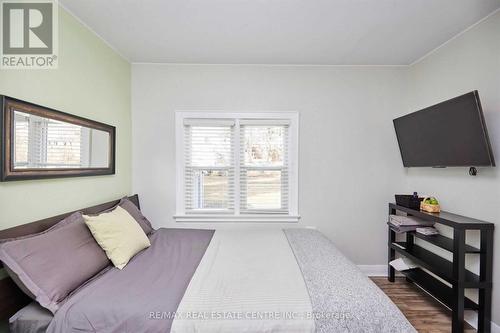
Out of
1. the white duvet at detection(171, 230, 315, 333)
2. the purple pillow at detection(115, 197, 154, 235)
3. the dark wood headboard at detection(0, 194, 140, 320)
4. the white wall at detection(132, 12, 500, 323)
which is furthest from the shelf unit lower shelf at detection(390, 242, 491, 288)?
the dark wood headboard at detection(0, 194, 140, 320)

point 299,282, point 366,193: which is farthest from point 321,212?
point 299,282

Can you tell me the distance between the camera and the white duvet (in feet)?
3.88

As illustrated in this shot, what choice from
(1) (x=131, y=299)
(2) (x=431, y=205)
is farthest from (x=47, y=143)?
(2) (x=431, y=205)

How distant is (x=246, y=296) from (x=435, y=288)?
208 cm

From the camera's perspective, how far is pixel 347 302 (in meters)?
1.28

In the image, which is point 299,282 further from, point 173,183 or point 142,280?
point 173,183

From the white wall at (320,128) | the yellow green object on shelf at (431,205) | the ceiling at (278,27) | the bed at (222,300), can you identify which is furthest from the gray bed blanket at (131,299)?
the yellow green object on shelf at (431,205)

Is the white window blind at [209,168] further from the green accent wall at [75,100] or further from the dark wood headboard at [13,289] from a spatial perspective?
the dark wood headboard at [13,289]

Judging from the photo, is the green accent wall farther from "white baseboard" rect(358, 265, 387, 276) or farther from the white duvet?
"white baseboard" rect(358, 265, 387, 276)

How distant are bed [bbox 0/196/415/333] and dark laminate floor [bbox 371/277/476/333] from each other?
1112mm

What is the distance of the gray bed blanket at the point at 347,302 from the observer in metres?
1.20

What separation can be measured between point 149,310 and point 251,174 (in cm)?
202

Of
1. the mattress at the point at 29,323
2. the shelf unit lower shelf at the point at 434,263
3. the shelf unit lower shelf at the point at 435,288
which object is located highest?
the mattress at the point at 29,323

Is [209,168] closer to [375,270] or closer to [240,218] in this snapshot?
[240,218]
